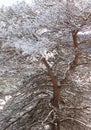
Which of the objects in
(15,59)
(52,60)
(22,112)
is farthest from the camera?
(22,112)

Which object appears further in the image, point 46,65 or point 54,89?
point 54,89

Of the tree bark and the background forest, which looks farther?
the tree bark

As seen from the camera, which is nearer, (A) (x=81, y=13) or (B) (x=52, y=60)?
(A) (x=81, y=13)

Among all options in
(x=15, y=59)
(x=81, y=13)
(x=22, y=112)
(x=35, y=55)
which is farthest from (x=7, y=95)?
(x=81, y=13)

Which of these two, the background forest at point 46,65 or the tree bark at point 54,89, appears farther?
the tree bark at point 54,89

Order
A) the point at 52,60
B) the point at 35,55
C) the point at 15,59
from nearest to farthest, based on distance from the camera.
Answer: the point at 35,55 → the point at 15,59 → the point at 52,60

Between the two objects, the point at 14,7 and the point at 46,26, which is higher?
the point at 14,7

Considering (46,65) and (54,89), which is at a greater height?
(46,65)

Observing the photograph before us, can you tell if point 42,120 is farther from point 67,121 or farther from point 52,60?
point 52,60
